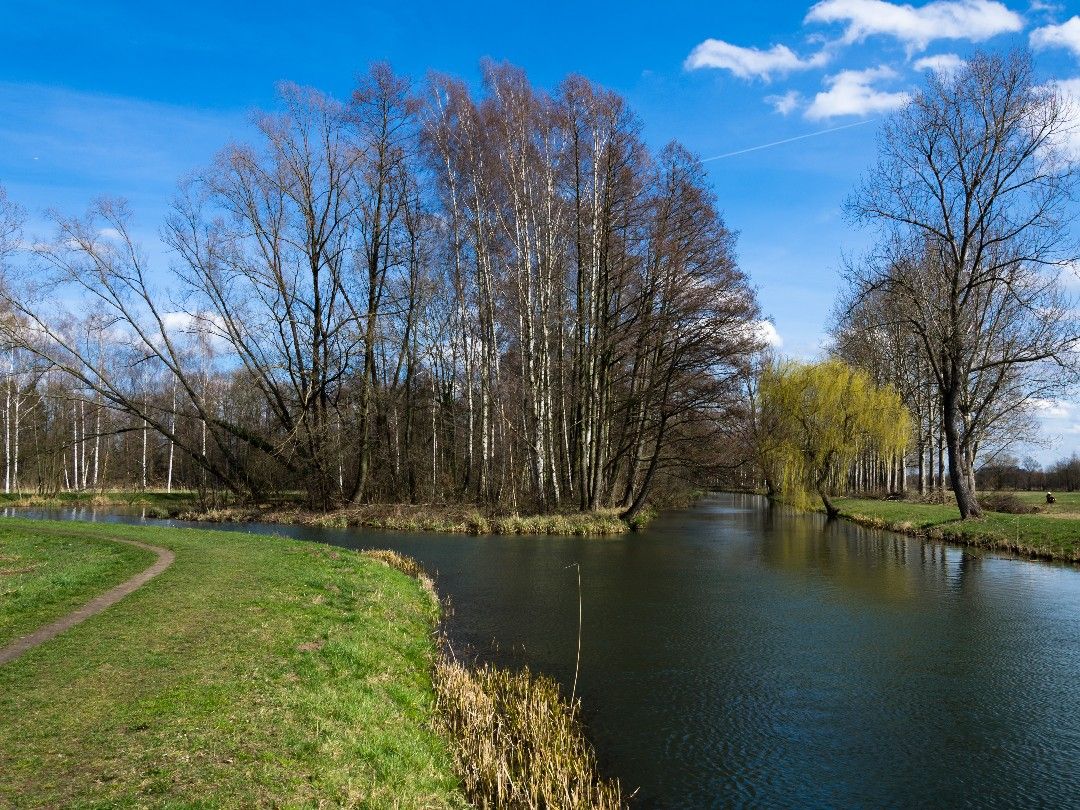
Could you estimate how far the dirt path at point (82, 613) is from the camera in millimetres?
6449

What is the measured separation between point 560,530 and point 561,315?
27.1ft

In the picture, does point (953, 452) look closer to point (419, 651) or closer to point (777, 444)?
point (777, 444)

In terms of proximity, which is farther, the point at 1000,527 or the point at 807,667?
the point at 1000,527

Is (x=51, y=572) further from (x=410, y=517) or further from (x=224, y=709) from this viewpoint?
(x=410, y=517)

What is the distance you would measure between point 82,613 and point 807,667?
8.83 meters

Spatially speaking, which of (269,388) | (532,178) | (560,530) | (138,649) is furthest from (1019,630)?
(269,388)

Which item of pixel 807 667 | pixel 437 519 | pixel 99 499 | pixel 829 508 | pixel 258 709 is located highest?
pixel 258 709

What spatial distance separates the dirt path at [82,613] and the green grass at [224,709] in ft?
0.51

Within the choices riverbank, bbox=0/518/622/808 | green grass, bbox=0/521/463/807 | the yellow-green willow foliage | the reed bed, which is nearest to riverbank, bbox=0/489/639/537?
the yellow-green willow foliage

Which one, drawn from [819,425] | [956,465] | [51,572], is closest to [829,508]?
[819,425]

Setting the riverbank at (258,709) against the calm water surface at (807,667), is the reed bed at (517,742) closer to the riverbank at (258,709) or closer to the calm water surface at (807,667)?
the riverbank at (258,709)

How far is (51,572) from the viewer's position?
983cm

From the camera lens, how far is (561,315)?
27391 millimetres

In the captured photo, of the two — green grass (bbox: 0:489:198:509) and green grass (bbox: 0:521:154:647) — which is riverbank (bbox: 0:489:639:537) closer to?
green grass (bbox: 0:489:198:509)
